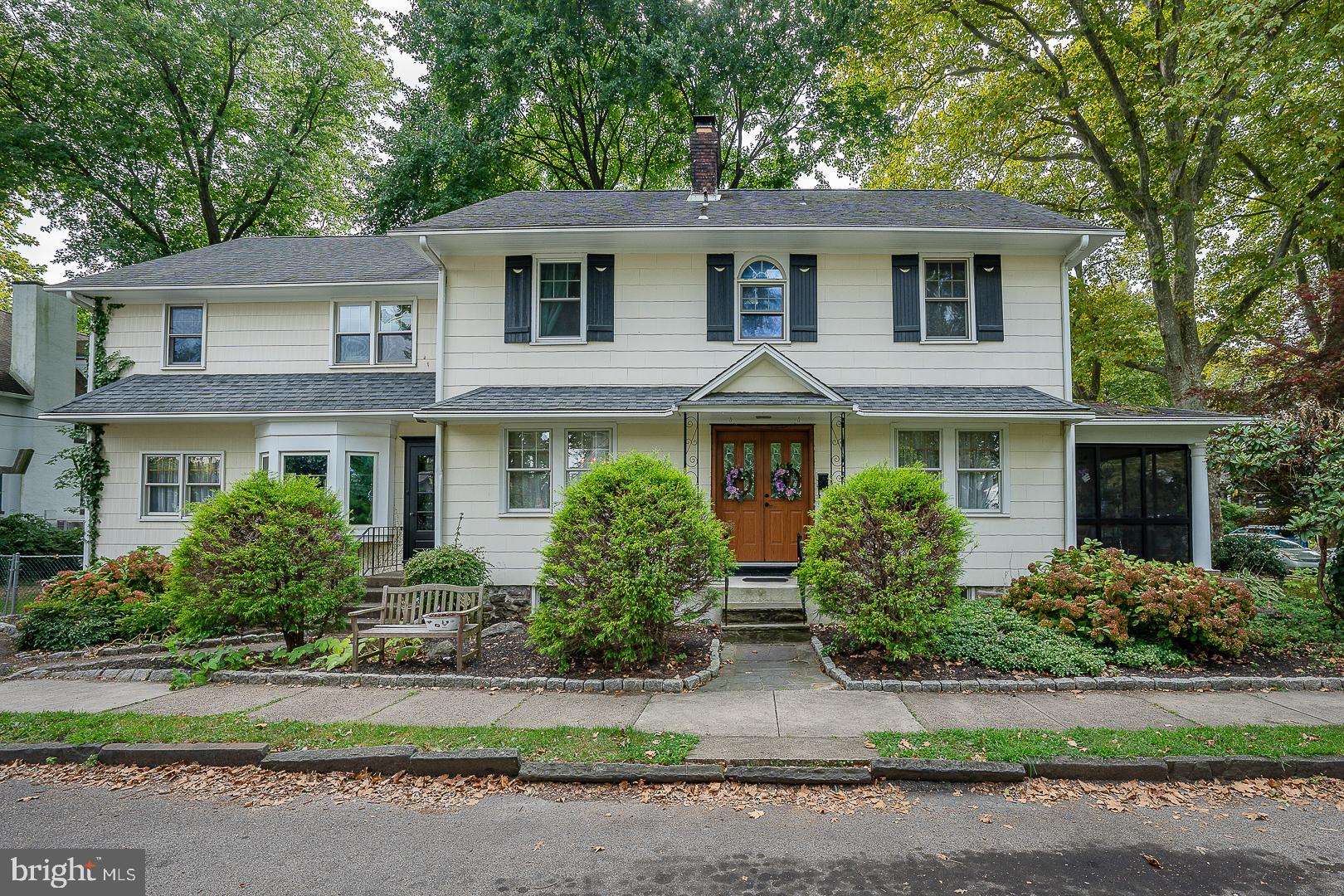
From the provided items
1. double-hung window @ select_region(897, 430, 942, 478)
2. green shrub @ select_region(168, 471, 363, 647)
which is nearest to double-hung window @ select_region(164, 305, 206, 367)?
green shrub @ select_region(168, 471, 363, 647)

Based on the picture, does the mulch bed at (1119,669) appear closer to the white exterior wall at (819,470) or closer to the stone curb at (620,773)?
the stone curb at (620,773)

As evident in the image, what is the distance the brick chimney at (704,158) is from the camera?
12.3 meters

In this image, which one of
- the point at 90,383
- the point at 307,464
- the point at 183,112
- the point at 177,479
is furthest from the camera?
the point at 183,112

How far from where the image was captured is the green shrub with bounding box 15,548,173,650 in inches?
324

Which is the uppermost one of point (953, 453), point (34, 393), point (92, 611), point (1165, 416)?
point (34, 393)

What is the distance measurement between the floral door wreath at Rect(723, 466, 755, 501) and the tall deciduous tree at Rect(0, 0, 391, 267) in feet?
61.9

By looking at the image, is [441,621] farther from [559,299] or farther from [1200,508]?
[1200,508]

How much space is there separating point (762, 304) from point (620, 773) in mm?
8218

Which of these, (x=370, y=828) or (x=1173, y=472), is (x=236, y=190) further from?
(x=1173, y=472)

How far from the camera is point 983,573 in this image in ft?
33.4

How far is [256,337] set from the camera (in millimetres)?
12594

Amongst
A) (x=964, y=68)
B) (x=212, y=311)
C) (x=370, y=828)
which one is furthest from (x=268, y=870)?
(x=964, y=68)

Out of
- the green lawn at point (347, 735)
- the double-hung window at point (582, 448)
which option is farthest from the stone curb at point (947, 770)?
the double-hung window at point (582, 448)

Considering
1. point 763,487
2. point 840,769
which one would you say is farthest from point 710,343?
point 840,769
